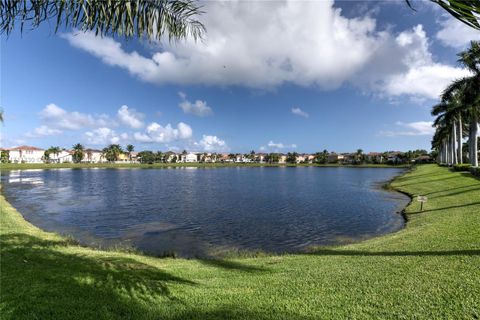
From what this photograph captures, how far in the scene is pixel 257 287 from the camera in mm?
8188

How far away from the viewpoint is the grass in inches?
248

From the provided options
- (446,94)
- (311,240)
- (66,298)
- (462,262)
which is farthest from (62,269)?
(446,94)

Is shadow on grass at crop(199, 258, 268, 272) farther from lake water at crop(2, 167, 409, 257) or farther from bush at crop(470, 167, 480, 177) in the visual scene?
bush at crop(470, 167, 480, 177)

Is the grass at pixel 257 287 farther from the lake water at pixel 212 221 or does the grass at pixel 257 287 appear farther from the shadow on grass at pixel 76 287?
the lake water at pixel 212 221

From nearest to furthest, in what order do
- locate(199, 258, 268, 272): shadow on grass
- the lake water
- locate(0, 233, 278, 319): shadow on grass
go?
locate(0, 233, 278, 319): shadow on grass
locate(199, 258, 268, 272): shadow on grass
the lake water

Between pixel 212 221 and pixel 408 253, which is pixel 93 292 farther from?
pixel 212 221

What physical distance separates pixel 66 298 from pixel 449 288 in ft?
30.7

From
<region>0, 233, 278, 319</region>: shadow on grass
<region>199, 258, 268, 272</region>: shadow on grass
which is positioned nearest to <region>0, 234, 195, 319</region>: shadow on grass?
<region>0, 233, 278, 319</region>: shadow on grass

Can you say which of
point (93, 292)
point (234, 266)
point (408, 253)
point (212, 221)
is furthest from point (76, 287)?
point (212, 221)

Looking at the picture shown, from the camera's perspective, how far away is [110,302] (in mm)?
6648

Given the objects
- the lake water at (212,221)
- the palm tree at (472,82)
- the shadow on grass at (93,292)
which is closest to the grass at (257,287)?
the shadow on grass at (93,292)

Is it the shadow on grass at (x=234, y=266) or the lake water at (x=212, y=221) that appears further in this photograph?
the lake water at (x=212, y=221)

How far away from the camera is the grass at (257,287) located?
20.6 ft

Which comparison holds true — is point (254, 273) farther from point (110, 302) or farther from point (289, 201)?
point (289, 201)
